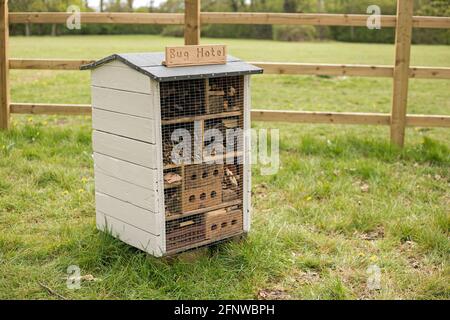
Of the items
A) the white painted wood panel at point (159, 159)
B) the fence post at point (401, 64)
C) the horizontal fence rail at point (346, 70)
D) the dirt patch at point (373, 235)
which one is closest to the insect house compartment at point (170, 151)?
the white painted wood panel at point (159, 159)

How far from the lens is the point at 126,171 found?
3.63 metres

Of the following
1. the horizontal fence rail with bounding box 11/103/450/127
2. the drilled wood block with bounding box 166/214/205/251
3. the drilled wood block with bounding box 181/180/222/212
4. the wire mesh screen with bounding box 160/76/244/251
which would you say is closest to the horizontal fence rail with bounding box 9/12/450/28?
the horizontal fence rail with bounding box 11/103/450/127

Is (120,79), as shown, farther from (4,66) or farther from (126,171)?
(4,66)

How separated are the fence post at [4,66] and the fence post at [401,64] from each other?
4319 mm

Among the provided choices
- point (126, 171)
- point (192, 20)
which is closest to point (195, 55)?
point (126, 171)

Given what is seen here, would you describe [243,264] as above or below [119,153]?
below

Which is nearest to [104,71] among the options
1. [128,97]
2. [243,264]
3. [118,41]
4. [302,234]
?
[128,97]

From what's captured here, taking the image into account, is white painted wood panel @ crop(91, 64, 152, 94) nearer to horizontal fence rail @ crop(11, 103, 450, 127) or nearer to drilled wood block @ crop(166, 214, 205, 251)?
drilled wood block @ crop(166, 214, 205, 251)

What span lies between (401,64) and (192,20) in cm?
228

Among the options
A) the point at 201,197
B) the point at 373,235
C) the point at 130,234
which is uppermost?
the point at 201,197

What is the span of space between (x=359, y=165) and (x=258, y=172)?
3.17 feet

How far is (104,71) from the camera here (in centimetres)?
364

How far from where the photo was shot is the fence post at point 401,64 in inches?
246
